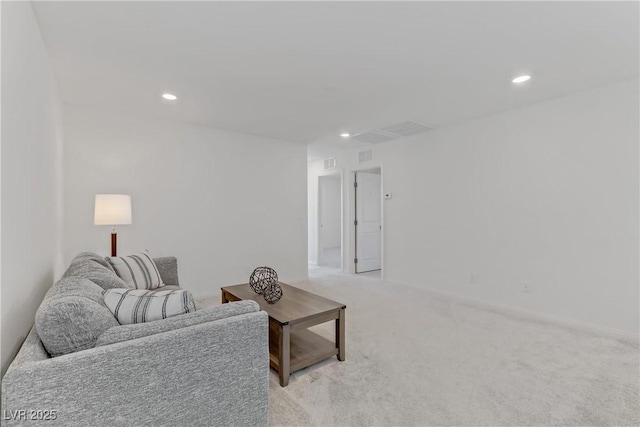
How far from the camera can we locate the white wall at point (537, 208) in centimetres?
295

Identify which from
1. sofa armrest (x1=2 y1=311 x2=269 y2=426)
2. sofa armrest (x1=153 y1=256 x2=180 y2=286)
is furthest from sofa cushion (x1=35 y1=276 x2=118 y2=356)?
sofa armrest (x1=153 y1=256 x2=180 y2=286)

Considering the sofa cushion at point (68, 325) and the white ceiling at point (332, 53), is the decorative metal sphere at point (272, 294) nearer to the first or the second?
the sofa cushion at point (68, 325)

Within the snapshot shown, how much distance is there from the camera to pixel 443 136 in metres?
4.40

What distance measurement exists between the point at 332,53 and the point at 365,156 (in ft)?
10.7

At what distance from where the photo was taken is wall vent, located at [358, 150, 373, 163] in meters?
5.46

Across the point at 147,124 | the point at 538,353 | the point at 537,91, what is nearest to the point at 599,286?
the point at 538,353

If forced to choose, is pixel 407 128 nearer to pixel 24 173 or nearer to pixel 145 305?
pixel 145 305

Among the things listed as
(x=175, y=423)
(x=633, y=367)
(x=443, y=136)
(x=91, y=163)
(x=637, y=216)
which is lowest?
(x=633, y=367)

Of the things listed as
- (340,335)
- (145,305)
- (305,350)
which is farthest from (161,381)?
(340,335)

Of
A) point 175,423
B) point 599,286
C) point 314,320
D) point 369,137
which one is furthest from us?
point 369,137

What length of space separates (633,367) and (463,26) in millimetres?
2772

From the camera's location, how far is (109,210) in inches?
120

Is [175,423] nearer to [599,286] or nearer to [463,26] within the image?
[463,26]

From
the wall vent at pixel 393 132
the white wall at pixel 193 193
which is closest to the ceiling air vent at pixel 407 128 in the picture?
the wall vent at pixel 393 132
